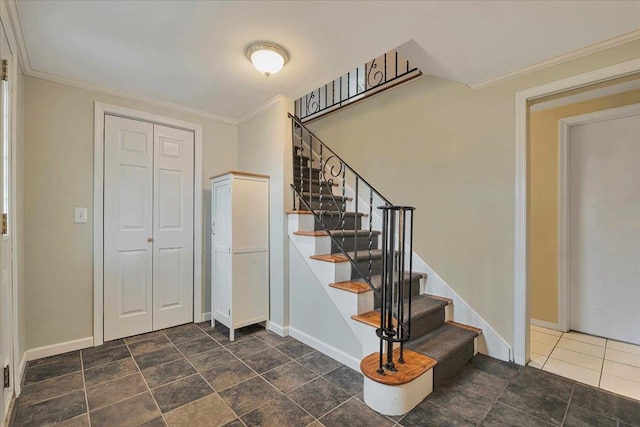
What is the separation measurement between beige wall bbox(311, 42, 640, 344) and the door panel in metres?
1.21

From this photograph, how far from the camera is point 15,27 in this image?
1802 millimetres

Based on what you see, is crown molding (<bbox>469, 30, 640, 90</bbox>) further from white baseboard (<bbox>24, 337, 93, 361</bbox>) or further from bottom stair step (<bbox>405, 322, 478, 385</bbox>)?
white baseboard (<bbox>24, 337, 93, 361</bbox>)

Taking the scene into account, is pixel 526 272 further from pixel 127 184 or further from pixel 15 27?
pixel 15 27

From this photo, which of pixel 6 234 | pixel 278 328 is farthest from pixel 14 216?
pixel 278 328

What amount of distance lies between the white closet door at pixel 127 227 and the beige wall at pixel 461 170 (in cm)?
242

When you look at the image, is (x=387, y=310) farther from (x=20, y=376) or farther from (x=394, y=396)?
(x=20, y=376)

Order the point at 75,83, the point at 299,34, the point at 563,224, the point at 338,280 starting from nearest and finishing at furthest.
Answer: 1. the point at 299,34
2. the point at 338,280
3. the point at 75,83
4. the point at 563,224

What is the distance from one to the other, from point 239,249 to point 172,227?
33.5 inches

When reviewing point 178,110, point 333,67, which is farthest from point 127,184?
point 333,67

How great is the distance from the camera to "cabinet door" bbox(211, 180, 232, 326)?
2801 mm

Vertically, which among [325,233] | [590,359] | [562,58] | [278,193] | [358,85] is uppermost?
[358,85]

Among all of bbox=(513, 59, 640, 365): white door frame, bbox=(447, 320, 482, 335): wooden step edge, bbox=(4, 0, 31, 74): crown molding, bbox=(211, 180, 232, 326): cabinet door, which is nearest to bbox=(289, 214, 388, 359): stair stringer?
bbox=(211, 180, 232, 326): cabinet door

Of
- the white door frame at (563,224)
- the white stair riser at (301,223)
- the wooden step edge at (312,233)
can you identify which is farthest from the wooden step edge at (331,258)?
the white door frame at (563,224)

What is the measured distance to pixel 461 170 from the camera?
2.57 meters
